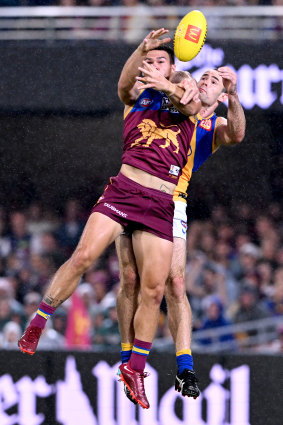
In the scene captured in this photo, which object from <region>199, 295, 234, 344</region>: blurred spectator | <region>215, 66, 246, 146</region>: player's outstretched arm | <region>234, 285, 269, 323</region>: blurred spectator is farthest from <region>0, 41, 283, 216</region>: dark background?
<region>215, 66, 246, 146</region>: player's outstretched arm

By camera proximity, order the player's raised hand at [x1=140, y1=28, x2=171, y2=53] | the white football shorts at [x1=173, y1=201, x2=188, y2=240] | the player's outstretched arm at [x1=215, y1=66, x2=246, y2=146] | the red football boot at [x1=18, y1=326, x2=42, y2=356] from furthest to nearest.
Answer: the white football shorts at [x1=173, y1=201, x2=188, y2=240] → the player's outstretched arm at [x1=215, y1=66, x2=246, y2=146] → the red football boot at [x1=18, y1=326, x2=42, y2=356] → the player's raised hand at [x1=140, y1=28, x2=171, y2=53]

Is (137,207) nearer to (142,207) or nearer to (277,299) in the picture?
(142,207)

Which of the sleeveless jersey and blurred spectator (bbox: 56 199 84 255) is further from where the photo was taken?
blurred spectator (bbox: 56 199 84 255)

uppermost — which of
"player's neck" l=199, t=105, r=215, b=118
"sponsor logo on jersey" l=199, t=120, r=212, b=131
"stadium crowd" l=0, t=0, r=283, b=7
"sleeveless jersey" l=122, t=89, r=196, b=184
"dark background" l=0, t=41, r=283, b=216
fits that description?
"stadium crowd" l=0, t=0, r=283, b=7

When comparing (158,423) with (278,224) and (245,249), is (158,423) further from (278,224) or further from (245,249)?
(278,224)

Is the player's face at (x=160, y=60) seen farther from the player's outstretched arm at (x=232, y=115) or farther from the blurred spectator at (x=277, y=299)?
the blurred spectator at (x=277, y=299)

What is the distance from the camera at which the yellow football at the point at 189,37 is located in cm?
670

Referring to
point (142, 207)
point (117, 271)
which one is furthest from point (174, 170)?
point (117, 271)

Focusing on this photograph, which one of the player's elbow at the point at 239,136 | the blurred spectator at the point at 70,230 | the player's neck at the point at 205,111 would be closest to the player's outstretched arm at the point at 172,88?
the player's elbow at the point at 239,136

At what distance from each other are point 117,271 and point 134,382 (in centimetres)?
540

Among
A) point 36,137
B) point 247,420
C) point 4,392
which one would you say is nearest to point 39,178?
point 36,137

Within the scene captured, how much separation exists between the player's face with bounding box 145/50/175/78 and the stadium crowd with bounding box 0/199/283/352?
4.48m

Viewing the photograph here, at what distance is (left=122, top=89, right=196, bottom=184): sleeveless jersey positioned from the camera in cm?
693

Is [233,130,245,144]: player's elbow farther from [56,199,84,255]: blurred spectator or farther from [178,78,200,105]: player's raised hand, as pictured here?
[56,199,84,255]: blurred spectator
